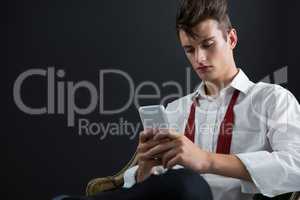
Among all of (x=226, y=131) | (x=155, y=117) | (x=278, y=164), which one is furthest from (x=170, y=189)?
(x=226, y=131)

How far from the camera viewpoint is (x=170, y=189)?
1.12 metres

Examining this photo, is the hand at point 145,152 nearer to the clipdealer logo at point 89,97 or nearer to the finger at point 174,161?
the finger at point 174,161

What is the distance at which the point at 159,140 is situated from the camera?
4.17 feet

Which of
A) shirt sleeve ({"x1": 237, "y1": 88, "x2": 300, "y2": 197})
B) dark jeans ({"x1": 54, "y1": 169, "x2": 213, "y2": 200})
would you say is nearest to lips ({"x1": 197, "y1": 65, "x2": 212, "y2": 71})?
shirt sleeve ({"x1": 237, "y1": 88, "x2": 300, "y2": 197})

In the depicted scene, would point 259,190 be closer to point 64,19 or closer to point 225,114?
point 225,114

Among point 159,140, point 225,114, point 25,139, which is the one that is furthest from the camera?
point 25,139

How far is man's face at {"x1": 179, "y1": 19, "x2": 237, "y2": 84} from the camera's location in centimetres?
160

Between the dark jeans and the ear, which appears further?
the ear

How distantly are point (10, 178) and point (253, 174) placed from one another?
6.42 ft

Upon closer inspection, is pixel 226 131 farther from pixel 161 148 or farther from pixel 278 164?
pixel 161 148

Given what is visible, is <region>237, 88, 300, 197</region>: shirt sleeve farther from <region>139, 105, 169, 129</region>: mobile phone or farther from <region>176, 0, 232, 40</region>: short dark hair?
<region>176, 0, 232, 40</region>: short dark hair

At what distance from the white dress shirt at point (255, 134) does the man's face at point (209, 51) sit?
0.20 feet

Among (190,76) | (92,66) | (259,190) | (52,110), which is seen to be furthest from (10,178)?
(259,190)

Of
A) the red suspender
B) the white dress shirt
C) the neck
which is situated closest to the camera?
the white dress shirt
